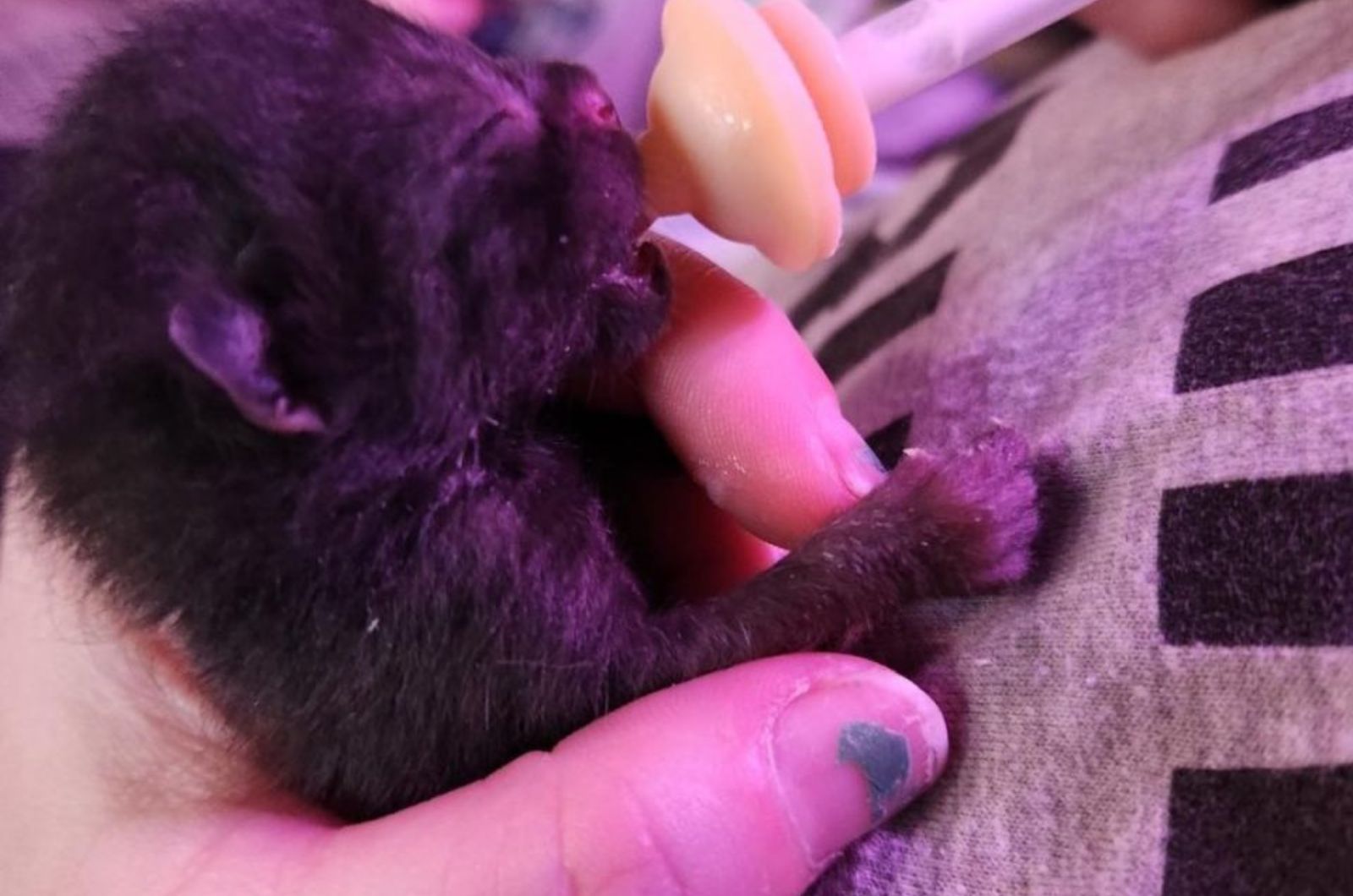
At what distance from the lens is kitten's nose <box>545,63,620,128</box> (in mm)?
1232

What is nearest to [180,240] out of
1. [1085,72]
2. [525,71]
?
[525,71]

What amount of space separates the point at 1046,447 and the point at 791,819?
0.41 meters

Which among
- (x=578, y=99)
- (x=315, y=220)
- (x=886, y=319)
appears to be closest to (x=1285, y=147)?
(x=886, y=319)

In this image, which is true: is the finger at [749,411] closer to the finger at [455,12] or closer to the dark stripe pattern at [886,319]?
the dark stripe pattern at [886,319]

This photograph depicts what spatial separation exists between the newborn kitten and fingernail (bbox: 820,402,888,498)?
3.6 inches

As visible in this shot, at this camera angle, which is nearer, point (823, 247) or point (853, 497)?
point (823, 247)

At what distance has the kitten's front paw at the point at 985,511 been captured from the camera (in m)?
1.08

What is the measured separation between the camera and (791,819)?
103 centimetres

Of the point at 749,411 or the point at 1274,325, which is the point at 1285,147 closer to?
the point at 1274,325

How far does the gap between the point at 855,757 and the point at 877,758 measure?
2 cm

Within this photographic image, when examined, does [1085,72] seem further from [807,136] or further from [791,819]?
[791,819]

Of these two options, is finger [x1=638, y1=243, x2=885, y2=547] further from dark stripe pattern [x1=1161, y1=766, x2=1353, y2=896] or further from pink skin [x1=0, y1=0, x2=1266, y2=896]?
dark stripe pattern [x1=1161, y1=766, x2=1353, y2=896]

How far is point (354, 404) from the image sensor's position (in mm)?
1112

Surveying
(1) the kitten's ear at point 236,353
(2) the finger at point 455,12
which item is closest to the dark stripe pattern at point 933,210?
(2) the finger at point 455,12
